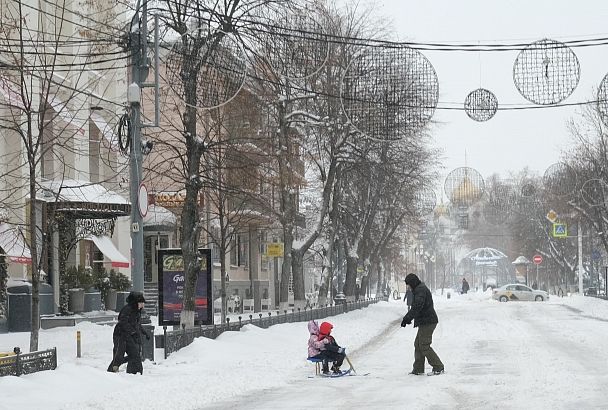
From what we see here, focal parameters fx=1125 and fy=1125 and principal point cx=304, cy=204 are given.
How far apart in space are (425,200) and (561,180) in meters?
9.35

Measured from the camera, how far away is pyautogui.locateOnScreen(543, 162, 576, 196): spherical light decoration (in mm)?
67088

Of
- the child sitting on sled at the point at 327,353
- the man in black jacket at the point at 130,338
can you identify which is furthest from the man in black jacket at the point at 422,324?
the man in black jacket at the point at 130,338

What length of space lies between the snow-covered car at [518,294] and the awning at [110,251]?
44.2 metres

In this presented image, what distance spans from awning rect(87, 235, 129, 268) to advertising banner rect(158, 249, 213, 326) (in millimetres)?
12909

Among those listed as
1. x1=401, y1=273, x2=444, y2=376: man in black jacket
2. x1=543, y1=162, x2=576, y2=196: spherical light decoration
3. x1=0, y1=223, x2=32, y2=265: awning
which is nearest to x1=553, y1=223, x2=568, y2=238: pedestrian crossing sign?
x1=543, y1=162, x2=576, y2=196: spherical light decoration

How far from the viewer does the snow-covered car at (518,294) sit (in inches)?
3182

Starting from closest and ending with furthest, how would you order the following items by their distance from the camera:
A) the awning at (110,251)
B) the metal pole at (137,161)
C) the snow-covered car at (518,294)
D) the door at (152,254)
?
1. the metal pole at (137,161)
2. the awning at (110,251)
3. the door at (152,254)
4. the snow-covered car at (518,294)

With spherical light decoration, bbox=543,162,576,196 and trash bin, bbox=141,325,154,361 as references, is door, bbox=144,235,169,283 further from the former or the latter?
trash bin, bbox=141,325,154,361

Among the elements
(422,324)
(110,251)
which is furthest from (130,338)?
(110,251)

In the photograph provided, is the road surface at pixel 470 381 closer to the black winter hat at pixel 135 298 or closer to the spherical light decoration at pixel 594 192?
the black winter hat at pixel 135 298

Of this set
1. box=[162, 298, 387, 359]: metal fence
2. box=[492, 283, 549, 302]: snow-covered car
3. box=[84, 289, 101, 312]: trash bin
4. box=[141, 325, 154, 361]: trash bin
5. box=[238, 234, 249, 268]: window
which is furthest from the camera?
box=[492, 283, 549, 302]: snow-covered car

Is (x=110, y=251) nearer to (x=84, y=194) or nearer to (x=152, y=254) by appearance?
(x=84, y=194)

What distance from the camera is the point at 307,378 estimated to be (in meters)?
19.0

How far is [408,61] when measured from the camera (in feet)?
81.1
